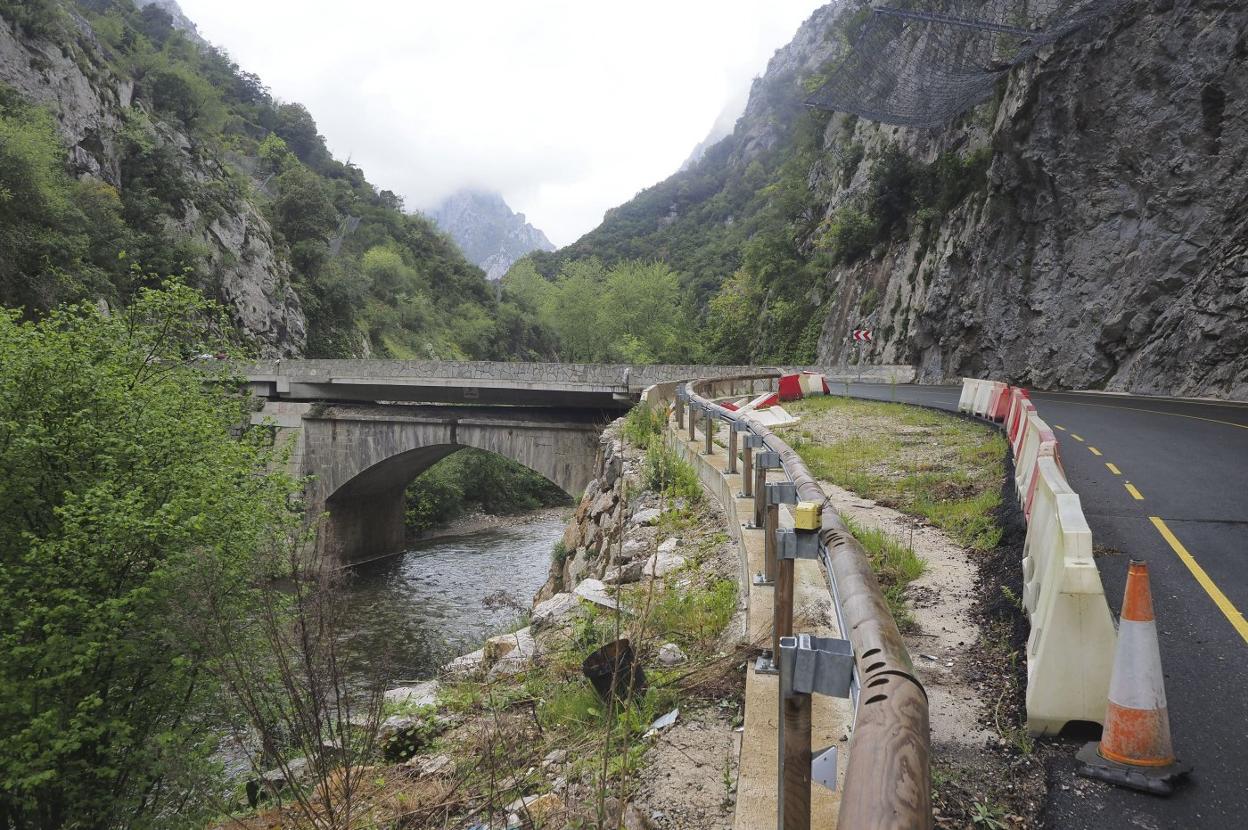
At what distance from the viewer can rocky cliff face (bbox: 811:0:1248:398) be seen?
20.4m

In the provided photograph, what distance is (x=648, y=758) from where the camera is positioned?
10.1 feet

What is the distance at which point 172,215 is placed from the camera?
36.7 m

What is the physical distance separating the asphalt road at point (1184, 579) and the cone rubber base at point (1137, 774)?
0.04 metres

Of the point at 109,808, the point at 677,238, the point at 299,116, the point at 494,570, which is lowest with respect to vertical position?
the point at 494,570

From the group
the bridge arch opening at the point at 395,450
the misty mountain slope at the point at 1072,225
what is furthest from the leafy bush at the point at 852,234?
the bridge arch opening at the point at 395,450

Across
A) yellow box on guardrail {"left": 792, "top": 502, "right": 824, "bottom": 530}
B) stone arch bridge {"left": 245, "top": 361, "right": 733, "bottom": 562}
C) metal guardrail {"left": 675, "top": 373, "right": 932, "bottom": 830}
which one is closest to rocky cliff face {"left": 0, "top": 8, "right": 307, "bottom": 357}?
stone arch bridge {"left": 245, "top": 361, "right": 733, "bottom": 562}

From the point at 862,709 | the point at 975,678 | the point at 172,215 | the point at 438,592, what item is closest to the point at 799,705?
the point at 862,709

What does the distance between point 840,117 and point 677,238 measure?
5152cm

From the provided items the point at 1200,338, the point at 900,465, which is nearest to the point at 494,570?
the point at 900,465

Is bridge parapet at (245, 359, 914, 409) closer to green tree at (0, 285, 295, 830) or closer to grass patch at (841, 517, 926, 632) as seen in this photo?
green tree at (0, 285, 295, 830)

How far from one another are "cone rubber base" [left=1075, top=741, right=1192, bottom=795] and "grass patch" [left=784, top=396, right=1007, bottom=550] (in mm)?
3137

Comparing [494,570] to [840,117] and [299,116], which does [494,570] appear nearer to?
[840,117]

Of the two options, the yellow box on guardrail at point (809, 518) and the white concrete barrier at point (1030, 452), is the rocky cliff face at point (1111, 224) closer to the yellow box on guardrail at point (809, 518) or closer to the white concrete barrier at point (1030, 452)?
the white concrete barrier at point (1030, 452)

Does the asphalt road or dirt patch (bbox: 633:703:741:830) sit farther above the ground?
the asphalt road
